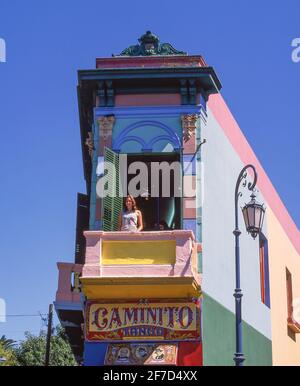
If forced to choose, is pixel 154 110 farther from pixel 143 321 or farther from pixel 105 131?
pixel 143 321

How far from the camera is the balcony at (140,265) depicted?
1392 cm

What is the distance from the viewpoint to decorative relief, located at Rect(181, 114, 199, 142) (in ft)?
51.6

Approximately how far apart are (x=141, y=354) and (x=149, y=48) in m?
6.85

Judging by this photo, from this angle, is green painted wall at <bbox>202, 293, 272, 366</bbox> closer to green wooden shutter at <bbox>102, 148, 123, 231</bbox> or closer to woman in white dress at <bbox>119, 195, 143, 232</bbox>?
woman in white dress at <bbox>119, 195, 143, 232</bbox>

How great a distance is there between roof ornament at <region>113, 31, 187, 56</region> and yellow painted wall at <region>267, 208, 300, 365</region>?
24.4 feet

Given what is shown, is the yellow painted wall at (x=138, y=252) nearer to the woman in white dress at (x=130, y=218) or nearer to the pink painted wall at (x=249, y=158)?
the woman in white dress at (x=130, y=218)

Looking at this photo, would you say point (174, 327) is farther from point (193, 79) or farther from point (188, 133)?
point (193, 79)

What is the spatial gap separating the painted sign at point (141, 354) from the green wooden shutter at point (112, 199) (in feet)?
7.83

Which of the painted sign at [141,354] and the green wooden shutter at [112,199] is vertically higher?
the green wooden shutter at [112,199]

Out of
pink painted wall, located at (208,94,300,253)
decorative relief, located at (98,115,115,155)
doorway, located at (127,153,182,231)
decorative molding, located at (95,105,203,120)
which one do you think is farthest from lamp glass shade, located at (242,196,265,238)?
pink painted wall, located at (208,94,300,253)

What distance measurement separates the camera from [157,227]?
15.9 meters

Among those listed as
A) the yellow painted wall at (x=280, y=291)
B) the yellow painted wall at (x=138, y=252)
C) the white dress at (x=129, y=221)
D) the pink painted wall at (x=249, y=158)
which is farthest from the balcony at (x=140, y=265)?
the yellow painted wall at (x=280, y=291)

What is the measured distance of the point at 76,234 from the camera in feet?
62.9
